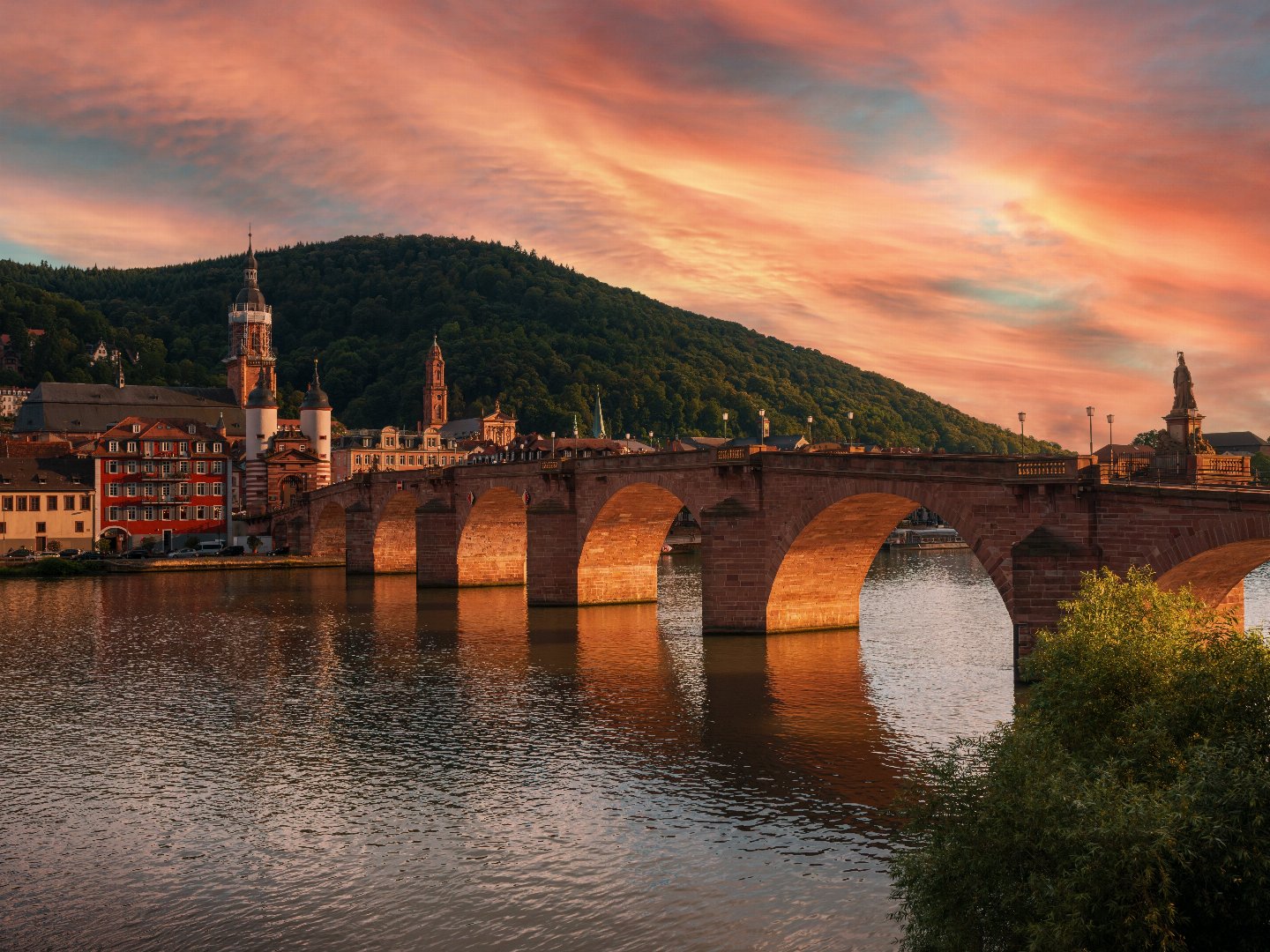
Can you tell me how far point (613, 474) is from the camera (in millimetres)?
61531

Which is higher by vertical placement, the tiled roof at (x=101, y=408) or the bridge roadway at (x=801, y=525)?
the tiled roof at (x=101, y=408)

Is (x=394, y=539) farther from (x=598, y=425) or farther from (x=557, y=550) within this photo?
(x=598, y=425)

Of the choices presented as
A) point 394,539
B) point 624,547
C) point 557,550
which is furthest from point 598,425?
point 557,550

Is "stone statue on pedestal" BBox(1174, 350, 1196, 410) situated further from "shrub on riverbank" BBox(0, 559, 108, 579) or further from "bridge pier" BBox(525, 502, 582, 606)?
"shrub on riverbank" BBox(0, 559, 108, 579)

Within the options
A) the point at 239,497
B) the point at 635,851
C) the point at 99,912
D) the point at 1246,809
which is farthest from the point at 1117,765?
the point at 239,497

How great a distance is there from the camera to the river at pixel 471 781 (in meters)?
21.1

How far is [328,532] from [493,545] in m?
34.0

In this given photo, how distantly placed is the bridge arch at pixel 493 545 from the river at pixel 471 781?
23.1m

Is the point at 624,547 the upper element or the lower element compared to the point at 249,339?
lower

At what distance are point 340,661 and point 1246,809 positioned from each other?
39.2 meters

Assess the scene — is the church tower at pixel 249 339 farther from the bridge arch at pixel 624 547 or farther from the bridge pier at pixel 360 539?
the bridge arch at pixel 624 547

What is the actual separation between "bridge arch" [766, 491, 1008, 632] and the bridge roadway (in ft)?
0.27

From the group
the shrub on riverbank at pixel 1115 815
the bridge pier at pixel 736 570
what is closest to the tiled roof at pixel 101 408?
the bridge pier at pixel 736 570

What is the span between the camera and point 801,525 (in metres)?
48.2
